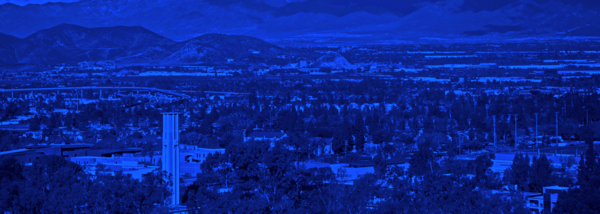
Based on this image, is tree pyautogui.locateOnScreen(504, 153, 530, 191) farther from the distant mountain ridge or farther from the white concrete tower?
the distant mountain ridge

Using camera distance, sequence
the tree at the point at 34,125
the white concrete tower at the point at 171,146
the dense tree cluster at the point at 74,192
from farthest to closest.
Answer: the tree at the point at 34,125
the white concrete tower at the point at 171,146
the dense tree cluster at the point at 74,192

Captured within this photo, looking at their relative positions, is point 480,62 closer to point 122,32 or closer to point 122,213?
point 122,32

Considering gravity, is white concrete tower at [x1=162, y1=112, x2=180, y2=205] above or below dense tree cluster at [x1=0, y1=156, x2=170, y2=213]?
above

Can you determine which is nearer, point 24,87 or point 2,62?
point 24,87

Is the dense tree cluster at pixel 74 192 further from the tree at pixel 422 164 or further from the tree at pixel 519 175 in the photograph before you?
the tree at pixel 519 175

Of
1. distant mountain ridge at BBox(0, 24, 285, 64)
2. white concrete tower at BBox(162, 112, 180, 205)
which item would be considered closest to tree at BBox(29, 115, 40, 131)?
white concrete tower at BBox(162, 112, 180, 205)

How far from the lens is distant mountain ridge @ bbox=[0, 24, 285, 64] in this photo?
16038 centimetres

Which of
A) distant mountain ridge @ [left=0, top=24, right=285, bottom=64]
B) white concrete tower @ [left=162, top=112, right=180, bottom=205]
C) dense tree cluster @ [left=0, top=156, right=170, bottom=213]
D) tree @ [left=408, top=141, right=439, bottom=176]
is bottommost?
dense tree cluster @ [left=0, top=156, right=170, bottom=213]

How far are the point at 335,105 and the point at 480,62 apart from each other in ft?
222

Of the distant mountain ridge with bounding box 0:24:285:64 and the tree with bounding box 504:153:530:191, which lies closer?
the tree with bounding box 504:153:530:191

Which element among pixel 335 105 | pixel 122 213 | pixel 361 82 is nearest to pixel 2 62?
pixel 361 82

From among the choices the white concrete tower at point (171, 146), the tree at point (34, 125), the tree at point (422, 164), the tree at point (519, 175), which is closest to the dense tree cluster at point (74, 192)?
the white concrete tower at point (171, 146)

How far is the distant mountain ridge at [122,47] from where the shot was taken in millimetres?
160375

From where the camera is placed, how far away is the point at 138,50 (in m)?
168
